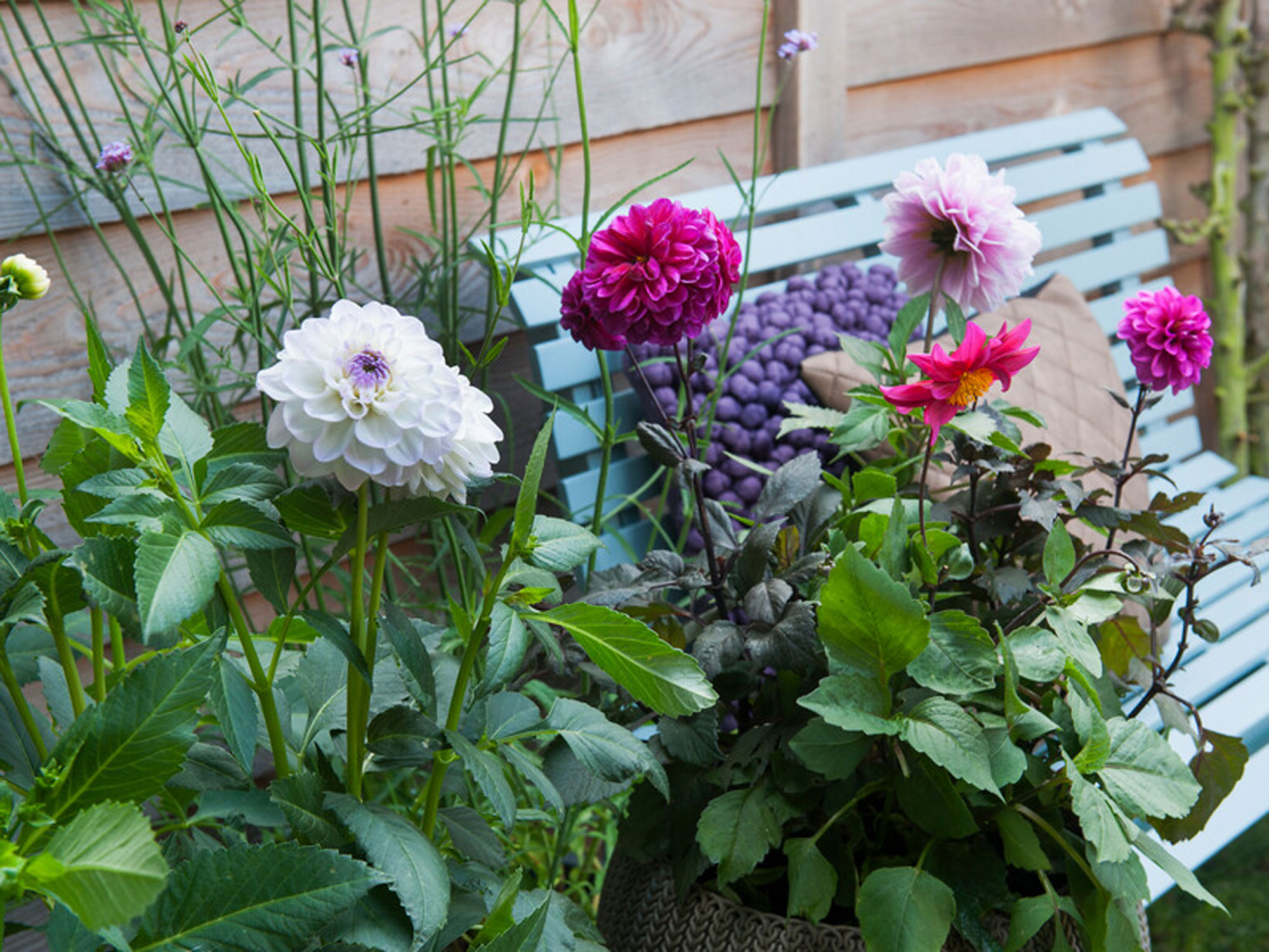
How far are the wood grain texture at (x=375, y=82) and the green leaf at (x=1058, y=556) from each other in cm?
60

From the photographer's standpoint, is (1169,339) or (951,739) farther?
(1169,339)

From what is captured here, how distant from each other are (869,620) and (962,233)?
368mm

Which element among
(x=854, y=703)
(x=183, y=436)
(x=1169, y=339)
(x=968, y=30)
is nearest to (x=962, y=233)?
(x=1169, y=339)

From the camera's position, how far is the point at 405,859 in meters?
0.62

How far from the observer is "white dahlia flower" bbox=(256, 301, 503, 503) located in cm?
57

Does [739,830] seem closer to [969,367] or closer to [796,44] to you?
[969,367]

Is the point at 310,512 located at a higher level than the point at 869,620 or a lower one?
higher

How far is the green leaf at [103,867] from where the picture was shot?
0.44 metres

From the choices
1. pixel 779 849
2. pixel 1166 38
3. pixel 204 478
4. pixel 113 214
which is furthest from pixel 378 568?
pixel 1166 38

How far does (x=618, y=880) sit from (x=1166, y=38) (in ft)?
6.81

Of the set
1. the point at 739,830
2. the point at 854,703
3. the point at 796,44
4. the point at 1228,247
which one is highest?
the point at 796,44

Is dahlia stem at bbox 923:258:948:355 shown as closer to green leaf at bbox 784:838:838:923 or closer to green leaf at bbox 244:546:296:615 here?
green leaf at bbox 784:838:838:923

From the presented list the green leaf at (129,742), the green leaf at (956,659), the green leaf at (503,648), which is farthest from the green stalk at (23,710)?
the green leaf at (956,659)

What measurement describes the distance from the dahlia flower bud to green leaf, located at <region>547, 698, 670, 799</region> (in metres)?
0.38
